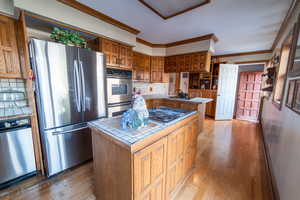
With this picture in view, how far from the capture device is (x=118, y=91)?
2580 millimetres

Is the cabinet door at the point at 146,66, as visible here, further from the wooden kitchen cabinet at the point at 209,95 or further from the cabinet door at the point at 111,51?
the wooden kitchen cabinet at the point at 209,95

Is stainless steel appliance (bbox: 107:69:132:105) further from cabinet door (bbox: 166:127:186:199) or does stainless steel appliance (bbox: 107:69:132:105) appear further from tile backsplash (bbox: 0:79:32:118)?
cabinet door (bbox: 166:127:186:199)

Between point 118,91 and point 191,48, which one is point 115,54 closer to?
point 118,91

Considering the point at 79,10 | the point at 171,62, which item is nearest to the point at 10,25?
the point at 79,10

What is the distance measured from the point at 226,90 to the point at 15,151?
5.91 meters

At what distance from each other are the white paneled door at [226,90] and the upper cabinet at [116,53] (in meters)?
3.81

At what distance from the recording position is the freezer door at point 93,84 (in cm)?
191

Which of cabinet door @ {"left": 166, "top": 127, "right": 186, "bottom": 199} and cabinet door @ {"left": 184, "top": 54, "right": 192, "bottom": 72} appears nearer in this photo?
cabinet door @ {"left": 166, "top": 127, "right": 186, "bottom": 199}

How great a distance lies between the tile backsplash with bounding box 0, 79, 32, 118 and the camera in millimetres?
1778

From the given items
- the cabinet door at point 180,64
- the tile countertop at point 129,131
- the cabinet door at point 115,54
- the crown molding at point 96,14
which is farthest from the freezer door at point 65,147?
the cabinet door at point 180,64

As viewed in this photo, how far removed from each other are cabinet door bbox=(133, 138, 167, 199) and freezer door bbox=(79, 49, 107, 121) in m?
1.49

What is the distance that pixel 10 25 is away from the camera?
162 centimetres

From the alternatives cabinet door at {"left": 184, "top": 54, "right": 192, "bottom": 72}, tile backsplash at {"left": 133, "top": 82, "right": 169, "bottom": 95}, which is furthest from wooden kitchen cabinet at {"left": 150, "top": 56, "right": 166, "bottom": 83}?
cabinet door at {"left": 184, "top": 54, "right": 192, "bottom": 72}

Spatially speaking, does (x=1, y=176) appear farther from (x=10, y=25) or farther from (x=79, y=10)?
(x=79, y=10)
